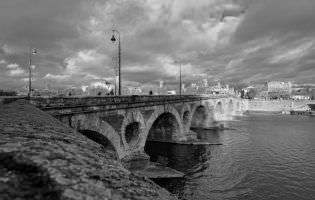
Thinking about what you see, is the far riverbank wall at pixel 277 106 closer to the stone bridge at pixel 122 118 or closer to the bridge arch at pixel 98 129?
the stone bridge at pixel 122 118

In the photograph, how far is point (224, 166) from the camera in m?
26.2

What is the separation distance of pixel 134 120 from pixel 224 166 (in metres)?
12.9

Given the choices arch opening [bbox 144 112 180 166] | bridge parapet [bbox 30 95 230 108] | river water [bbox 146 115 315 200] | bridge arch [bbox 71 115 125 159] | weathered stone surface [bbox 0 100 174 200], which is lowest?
river water [bbox 146 115 315 200]

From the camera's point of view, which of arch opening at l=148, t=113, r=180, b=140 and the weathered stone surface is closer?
the weathered stone surface

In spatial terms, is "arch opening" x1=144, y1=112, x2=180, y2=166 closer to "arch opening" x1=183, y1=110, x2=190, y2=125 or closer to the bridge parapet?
"arch opening" x1=183, y1=110, x2=190, y2=125

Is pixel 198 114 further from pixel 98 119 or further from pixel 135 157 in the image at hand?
pixel 98 119

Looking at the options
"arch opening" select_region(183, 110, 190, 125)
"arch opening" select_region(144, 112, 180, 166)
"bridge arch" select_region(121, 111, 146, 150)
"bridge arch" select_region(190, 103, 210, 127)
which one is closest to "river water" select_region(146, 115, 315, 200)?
"arch opening" select_region(144, 112, 180, 166)

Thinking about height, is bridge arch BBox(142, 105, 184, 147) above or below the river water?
above

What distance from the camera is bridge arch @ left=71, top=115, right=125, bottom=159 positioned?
13393 mm

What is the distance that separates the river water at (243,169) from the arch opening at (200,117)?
645 inches

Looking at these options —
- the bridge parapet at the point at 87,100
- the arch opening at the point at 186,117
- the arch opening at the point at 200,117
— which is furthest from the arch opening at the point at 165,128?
the arch opening at the point at 200,117

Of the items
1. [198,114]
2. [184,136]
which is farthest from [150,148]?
[198,114]

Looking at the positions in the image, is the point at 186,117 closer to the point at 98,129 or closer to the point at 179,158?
the point at 179,158

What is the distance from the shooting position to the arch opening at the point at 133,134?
21319 mm
